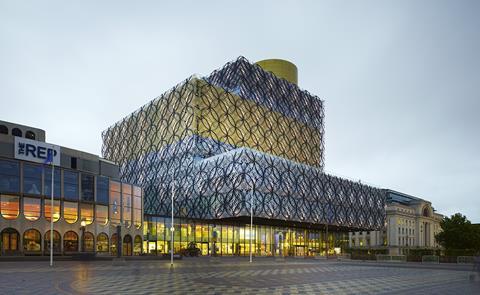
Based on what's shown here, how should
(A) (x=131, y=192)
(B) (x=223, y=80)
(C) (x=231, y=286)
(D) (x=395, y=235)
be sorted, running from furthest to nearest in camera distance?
(D) (x=395, y=235) < (B) (x=223, y=80) < (A) (x=131, y=192) < (C) (x=231, y=286)

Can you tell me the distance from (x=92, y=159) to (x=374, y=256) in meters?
54.7

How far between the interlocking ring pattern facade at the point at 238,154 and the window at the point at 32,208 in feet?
127

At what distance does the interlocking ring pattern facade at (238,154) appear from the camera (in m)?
96.1

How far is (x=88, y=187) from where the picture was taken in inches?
2886

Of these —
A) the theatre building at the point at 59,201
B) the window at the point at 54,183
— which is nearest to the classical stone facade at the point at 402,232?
the theatre building at the point at 59,201

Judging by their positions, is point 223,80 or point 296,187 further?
point 223,80

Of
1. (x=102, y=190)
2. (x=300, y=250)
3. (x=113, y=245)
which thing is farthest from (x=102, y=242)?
(x=300, y=250)

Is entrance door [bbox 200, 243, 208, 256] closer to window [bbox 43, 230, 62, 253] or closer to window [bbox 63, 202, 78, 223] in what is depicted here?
window [bbox 63, 202, 78, 223]

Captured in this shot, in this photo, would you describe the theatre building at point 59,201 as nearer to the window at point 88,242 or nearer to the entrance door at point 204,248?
the window at point 88,242

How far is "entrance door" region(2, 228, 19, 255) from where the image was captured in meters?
60.0

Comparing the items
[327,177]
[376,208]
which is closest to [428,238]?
[376,208]

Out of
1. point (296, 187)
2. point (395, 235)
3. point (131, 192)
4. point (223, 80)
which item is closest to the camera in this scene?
point (131, 192)

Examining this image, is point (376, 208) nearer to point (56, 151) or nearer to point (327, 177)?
point (327, 177)

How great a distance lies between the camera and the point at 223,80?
124 metres
